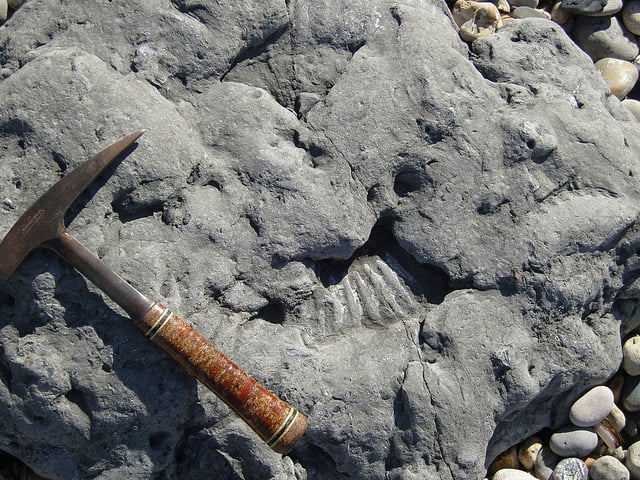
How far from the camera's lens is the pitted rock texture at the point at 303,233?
2.66 metres

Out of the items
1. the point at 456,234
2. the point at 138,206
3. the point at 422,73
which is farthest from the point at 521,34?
the point at 138,206

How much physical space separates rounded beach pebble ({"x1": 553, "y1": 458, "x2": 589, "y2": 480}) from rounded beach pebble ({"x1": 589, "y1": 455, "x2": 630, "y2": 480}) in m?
0.06

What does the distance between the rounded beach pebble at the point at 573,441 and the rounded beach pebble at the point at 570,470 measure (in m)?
0.04

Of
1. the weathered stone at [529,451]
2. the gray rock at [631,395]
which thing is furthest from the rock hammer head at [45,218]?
the gray rock at [631,395]

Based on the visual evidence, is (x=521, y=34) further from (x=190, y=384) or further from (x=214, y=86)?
(x=190, y=384)

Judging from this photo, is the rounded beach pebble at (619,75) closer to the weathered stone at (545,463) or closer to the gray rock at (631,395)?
the gray rock at (631,395)

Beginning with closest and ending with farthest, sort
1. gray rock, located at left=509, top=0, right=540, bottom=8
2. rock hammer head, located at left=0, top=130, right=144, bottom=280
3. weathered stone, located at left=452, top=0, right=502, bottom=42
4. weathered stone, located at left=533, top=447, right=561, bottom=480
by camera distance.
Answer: rock hammer head, located at left=0, top=130, right=144, bottom=280 < weathered stone, located at left=533, top=447, right=561, bottom=480 < weathered stone, located at left=452, top=0, right=502, bottom=42 < gray rock, located at left=509, top=0, right=540, bottom=8

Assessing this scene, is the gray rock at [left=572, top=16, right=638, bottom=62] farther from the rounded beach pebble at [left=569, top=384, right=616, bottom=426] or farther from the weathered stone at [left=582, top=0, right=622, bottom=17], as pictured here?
the rounded beach pebble at [left=569, top=384, right=616, bottom=426]

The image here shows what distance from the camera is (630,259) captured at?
3.30 m

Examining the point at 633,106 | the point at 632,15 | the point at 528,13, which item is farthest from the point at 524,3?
the point at 633,106

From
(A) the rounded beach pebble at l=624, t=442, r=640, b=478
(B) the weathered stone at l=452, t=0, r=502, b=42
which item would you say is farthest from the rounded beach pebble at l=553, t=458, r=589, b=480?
(B) the weathered stone at l=452, t=0, r=502, b=42

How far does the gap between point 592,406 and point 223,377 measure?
2.11 meters

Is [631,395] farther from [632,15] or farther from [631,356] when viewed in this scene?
[632,15]

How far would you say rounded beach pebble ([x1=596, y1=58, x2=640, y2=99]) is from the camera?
414 cm
